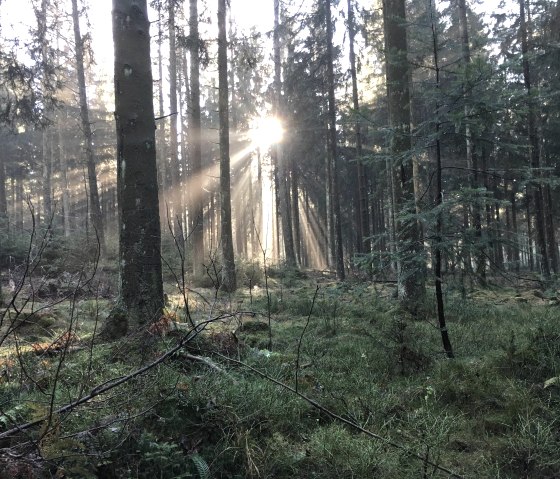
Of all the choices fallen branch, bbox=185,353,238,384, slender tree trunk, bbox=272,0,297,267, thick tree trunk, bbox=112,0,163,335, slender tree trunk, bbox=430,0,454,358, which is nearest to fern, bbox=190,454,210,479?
fallen branch, bbox=185,353,238,384

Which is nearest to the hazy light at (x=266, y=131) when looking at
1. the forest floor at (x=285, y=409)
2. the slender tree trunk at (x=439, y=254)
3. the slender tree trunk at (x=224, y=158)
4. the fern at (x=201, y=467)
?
the slender tree trunk at (x=224, y=158)

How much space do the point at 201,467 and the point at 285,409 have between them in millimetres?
1082

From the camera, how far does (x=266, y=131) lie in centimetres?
2488

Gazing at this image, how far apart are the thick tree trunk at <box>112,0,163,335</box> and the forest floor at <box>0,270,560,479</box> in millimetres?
1049

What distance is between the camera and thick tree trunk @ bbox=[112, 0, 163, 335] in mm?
5707

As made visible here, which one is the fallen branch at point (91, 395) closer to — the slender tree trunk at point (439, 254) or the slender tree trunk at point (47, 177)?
the slender tree trunk at point (439, 254)

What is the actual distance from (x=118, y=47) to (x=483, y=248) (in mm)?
5779

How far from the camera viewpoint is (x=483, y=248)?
4.90m

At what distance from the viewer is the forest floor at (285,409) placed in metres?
2.53

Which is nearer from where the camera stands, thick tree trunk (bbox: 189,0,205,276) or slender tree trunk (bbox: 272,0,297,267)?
thick tree trunk (bbox: 189,0,205,276)

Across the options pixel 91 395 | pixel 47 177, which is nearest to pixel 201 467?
pixel 91 395

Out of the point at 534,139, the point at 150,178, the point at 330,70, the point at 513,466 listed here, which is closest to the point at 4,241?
the point at 150,178

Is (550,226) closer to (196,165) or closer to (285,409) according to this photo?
(196,165)

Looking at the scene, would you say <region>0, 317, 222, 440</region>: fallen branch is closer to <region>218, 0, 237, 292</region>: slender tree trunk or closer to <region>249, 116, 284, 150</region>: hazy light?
<region>218, 0, 237, 292</region>: slender tree trunk
